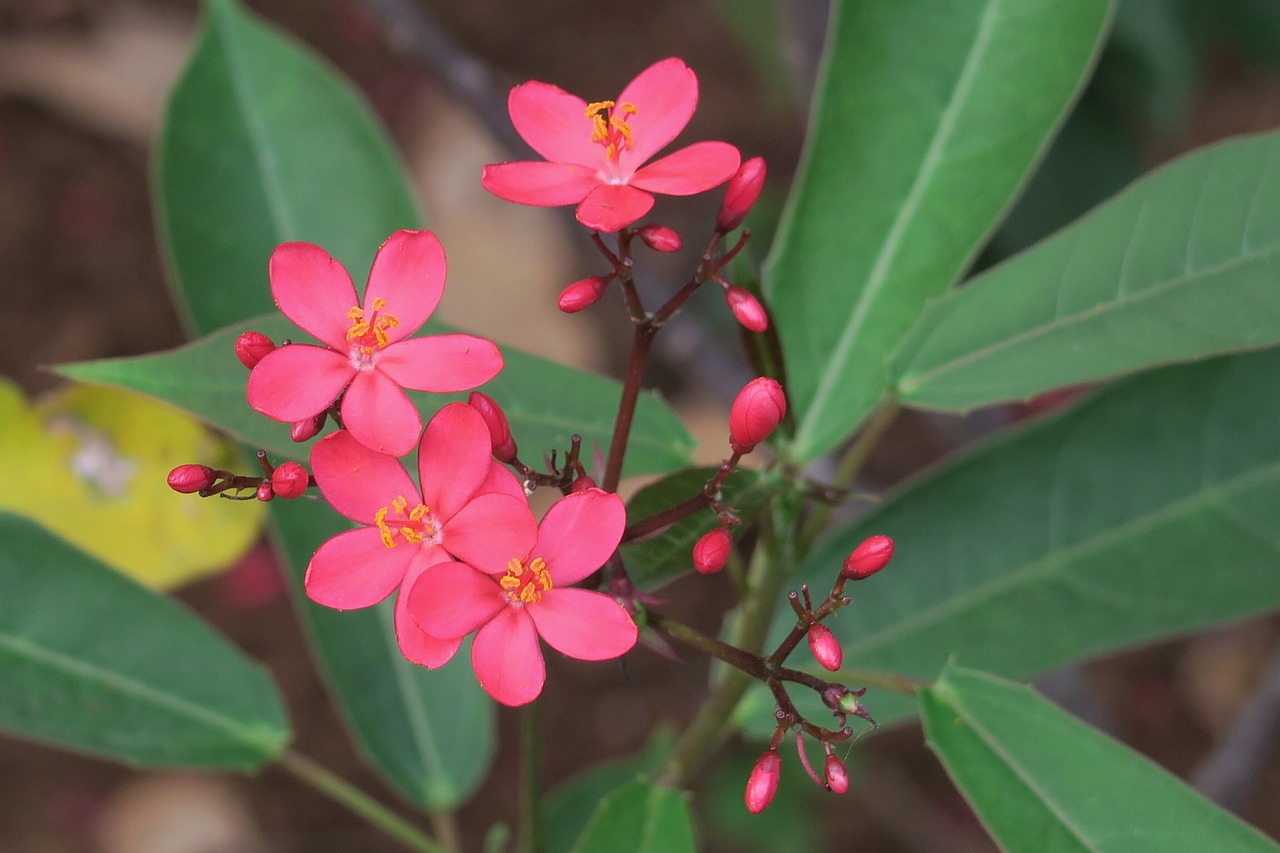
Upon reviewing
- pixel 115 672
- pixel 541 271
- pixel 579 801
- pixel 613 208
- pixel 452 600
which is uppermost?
pixel 613 208

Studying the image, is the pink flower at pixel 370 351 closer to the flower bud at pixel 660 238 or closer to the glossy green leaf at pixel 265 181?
the flower bud at pixel 660 238

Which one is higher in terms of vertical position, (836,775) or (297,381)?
(297,381)

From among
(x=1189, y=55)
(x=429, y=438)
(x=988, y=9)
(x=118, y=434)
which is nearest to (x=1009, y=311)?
(x=988, y=9)

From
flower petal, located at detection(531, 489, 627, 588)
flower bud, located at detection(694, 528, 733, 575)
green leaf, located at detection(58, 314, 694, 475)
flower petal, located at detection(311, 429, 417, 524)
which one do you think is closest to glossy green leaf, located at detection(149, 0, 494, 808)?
green leaf, located at detection(58, 314, 694, 475)

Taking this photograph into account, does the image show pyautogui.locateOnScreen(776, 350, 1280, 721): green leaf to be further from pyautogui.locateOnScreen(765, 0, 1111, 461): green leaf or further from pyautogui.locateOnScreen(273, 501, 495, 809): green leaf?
pyautogui.locateOnScreen(273, 501, 495, 809): green leaf

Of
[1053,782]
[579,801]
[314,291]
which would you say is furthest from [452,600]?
[579,801]

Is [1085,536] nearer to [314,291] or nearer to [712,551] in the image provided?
[712,551]

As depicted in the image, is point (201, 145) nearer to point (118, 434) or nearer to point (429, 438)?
point (118, 434)
